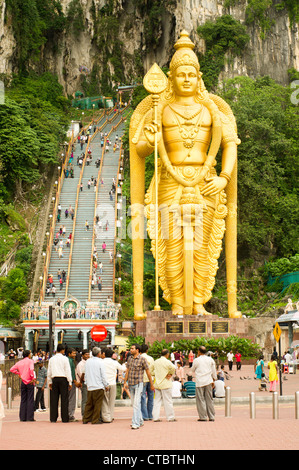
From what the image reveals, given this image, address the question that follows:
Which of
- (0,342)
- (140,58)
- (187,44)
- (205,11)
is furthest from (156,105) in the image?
(140,58)

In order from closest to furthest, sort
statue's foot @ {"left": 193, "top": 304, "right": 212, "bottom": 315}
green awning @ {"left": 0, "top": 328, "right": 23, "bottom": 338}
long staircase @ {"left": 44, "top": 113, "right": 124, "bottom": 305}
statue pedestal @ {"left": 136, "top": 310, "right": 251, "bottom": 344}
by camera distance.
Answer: statue pedestal @ {"left": 136, "top": 310, "right": 251, "bottom": 344}
statue's foot @ {"left": 193, "top": 304, "right": 212, "bottom": 315}
green awning @ {"left": 0, "top": 328, "right": 23, "bottom": 338}
long staircase @ {"left": 44, "top": 113, "right": 124, "bottom": 305}

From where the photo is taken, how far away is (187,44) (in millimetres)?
25891

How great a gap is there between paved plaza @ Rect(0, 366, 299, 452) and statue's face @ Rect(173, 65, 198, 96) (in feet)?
44.2

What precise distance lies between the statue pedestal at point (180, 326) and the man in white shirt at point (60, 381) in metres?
12.6

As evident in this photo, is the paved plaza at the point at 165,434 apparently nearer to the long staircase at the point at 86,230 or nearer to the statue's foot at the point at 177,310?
the statue's foot at the point at 177,310

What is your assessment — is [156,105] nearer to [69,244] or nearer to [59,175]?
[69,244]

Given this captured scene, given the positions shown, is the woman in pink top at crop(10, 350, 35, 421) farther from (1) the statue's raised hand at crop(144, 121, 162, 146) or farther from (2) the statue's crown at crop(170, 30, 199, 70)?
(2) the statue's crown at crop(170, 30, 199, 70)

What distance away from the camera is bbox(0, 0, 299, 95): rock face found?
162 feet

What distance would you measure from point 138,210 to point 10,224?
19063 millimetres

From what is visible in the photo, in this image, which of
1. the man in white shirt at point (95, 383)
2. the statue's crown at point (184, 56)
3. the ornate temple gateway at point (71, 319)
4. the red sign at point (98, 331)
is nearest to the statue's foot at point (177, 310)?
the red sign at point (98, 331)

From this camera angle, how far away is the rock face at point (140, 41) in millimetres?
49500

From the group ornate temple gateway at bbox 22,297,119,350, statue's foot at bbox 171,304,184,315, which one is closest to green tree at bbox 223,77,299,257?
ornate temple gateway at bbox 22,297,119,350

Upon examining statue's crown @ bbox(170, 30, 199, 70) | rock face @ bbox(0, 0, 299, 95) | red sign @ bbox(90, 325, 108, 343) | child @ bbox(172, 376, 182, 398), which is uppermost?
rock face @ bbox(0, 0, 299, 95)

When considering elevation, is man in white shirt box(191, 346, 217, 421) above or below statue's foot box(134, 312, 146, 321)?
below
